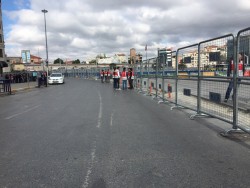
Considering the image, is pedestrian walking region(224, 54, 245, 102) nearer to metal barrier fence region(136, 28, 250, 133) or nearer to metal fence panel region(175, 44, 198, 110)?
metal barrier fence region(136, 28, 250, 133)

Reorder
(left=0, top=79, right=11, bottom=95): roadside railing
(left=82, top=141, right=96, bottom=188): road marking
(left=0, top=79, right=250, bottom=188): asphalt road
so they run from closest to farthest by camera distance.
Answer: (left=82, top=141, right=96, bottom=188): road marking < (left=0, top=79, right=250, bottom=188): asphalt road < (left=0, top=79, right=11, bottom=95): roadside railing

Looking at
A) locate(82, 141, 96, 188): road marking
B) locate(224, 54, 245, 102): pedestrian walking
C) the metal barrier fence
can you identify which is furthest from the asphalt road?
locate(224, 54, 245, 102): pedestrian walking

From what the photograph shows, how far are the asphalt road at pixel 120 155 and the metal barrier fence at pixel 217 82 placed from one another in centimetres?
65

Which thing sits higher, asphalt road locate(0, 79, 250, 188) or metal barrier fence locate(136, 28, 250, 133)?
metal barrier fence locate(136, 28, 250, 133)

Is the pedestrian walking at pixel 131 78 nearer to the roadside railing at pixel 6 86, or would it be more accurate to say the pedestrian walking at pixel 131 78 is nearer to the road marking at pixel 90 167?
the roadside railing at pixel 6 86

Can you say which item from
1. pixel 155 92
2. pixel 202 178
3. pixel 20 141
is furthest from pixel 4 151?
pixel 155 92

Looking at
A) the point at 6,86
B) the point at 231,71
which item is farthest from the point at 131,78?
the point at 231,71

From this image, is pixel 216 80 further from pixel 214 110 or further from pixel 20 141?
pixel 20 141

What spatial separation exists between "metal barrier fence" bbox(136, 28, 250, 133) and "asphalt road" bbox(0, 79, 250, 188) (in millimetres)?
650

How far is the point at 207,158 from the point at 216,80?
307cm

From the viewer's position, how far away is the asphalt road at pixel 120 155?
12.4ft

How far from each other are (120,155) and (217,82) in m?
3.79

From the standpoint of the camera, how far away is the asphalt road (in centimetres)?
379

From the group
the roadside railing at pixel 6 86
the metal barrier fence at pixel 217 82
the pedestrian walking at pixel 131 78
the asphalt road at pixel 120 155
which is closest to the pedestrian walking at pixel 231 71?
the metal barrier fence at pixel 217 82
